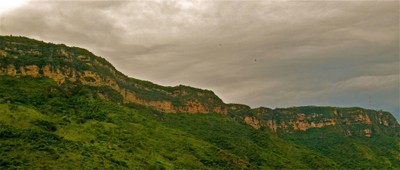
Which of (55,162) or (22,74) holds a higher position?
(22,74)

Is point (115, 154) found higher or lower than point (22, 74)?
lower

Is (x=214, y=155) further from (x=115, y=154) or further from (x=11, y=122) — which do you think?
(x=11, y=122)

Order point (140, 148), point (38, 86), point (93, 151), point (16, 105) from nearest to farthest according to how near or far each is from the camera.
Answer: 1. point (93, 151)
2. point (16, 105)
3. point (140, 148)
4. point (38, 86)

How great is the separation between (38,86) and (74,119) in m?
34.1

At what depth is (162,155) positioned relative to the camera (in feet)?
541

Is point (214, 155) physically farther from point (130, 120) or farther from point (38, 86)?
point (38, 86)

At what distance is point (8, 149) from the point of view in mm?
115562

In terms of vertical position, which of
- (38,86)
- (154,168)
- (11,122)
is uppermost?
(38,86)

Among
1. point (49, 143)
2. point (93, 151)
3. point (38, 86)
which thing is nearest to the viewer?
point (49, 143)

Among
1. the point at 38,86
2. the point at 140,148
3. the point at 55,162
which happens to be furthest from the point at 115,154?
the point at 38,86

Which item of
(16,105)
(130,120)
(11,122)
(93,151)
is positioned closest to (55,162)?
(93,151)

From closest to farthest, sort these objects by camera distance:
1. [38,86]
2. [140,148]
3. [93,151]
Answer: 1. [93,151]
2. [140,148]
3. [38,86]

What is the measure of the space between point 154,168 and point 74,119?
40.0 m

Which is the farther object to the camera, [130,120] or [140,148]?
[130,120]
